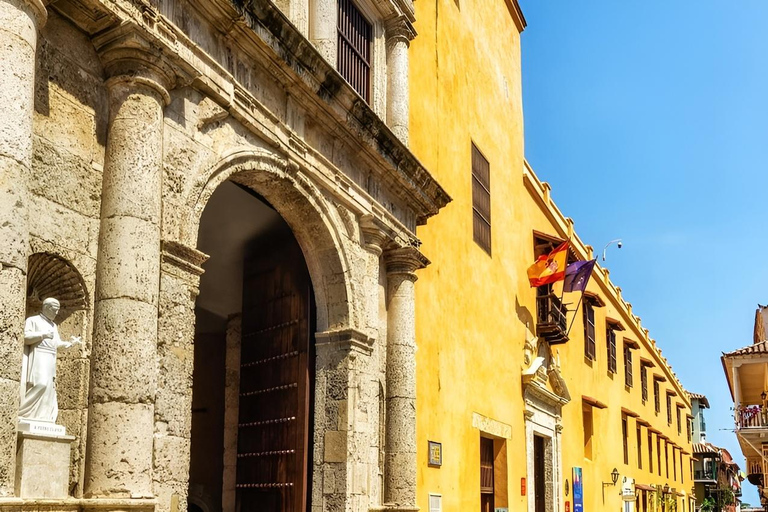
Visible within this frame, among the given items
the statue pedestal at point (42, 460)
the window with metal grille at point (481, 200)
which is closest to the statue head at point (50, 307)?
the statue pedestal at point (42, 460)

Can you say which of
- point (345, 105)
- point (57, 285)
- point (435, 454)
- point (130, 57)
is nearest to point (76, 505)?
point (57, 285)

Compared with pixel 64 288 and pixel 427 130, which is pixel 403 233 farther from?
pixel 64 288

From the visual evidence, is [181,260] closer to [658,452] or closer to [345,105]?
[345,105]

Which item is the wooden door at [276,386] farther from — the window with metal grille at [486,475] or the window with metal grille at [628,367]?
the window with metal grille at [628,367]

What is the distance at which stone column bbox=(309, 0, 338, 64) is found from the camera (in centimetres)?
977

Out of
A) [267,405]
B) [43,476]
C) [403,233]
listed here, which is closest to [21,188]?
[43,476]

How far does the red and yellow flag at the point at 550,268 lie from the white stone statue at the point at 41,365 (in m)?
12.7

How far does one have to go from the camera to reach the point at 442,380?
12.7 m

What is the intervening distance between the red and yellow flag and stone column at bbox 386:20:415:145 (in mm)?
6895

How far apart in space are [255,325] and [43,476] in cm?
480

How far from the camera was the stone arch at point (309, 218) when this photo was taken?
816cm

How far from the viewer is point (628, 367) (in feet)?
92.0

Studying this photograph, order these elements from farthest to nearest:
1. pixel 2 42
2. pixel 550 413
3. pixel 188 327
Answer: pixel 550 413 < pixel 188 327 < pixel 2 42

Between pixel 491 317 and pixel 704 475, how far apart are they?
4206cm
